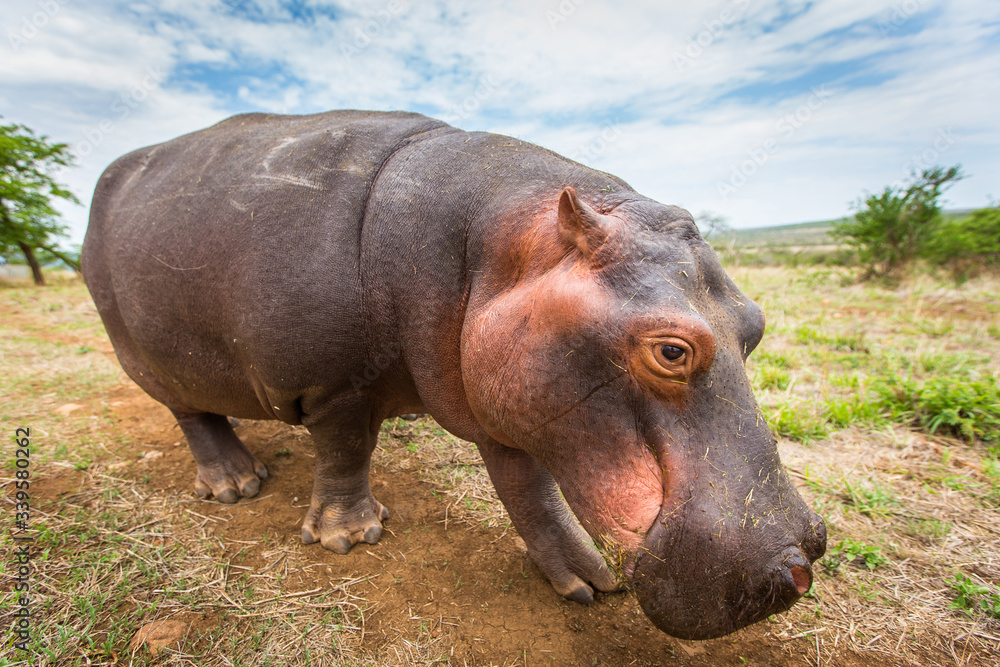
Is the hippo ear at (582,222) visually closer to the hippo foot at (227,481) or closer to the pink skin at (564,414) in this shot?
the pink skin at (564,414)

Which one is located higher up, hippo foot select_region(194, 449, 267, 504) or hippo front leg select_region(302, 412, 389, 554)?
hippo front leg select_region(302, 412, 389, 554)

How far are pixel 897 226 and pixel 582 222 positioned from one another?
14944mm

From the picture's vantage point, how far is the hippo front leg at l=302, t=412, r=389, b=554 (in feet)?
8.93

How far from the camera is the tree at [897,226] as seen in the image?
12.6 m

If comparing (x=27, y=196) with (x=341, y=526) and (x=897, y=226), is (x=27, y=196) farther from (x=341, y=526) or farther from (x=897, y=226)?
(x=897, y=226)

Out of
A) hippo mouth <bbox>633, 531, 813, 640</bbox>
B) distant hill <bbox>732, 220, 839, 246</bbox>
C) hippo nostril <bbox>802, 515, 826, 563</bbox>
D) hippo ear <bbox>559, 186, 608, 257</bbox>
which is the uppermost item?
hippo ear <bbox>559, 186, 608, 257</bbox>

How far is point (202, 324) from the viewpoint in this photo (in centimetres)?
261

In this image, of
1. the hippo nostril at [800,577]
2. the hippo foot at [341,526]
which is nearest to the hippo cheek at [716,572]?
the hippo nostril at [800,577]

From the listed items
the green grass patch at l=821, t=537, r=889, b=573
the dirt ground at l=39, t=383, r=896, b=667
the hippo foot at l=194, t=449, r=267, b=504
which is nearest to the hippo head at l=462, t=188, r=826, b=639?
the dirt ground at l=39, t=383, r=896, b=667

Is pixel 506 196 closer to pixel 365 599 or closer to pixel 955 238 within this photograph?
pixel 365 599

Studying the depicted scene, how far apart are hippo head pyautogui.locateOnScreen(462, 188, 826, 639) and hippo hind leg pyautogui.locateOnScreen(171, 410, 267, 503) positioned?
251 centimetres

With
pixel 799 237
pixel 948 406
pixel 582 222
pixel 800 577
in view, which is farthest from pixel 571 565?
pixel 799 237

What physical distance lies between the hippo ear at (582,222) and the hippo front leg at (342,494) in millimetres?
1560

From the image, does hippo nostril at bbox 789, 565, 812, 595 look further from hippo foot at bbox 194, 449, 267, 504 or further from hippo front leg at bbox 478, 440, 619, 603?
hippo foot at bbox 194, 449, 267, 504
